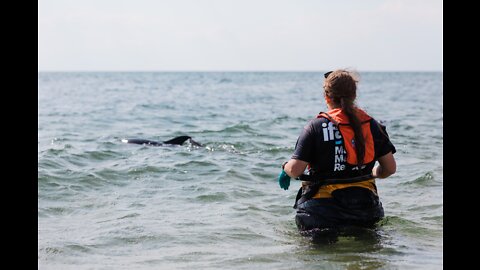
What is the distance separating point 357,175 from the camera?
5926mm

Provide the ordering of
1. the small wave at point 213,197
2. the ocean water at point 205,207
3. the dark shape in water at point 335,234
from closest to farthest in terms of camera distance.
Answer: the ocean water at point 205,207 < the dark shape in water at point 335,234 < the small wave at point 213,197

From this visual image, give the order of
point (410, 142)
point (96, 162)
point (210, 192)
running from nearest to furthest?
point (210, 192) → point (96, 162) → point (410, 142)

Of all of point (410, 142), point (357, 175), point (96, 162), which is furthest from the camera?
point (410, 142)

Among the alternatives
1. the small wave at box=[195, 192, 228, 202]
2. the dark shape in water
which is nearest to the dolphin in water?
the small wave at box=[195, 192, 228, 202]

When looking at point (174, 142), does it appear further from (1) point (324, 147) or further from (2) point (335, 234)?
(1) point (324, 147)

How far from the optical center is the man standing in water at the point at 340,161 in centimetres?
571

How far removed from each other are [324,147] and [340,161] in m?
0.21

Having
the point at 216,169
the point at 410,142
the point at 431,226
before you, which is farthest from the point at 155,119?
the point at 431,226

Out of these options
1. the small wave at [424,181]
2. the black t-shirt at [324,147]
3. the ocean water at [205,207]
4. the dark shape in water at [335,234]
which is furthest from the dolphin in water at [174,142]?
the black t-shirt at [324,147]

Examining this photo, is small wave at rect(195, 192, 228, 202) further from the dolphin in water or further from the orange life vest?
the dolphin in water

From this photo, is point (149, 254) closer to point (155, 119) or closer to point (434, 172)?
point (434, 172)

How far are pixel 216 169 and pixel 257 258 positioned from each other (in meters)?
5.17

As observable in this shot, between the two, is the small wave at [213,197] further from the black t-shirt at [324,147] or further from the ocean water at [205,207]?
the black t-shirt at [324,147]

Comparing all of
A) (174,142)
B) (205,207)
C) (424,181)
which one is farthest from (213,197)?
(174,142)
